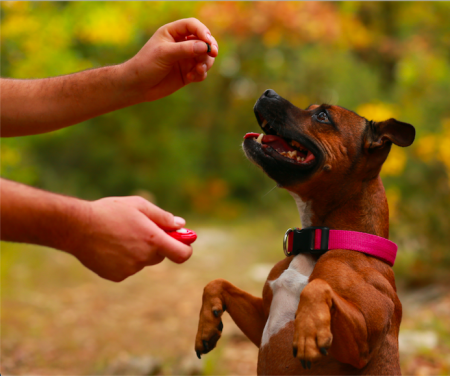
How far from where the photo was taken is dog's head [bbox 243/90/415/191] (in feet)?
8.09

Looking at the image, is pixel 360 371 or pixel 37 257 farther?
pixel 37 257

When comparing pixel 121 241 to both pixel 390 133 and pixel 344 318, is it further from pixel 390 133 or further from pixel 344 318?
pixel 390 133

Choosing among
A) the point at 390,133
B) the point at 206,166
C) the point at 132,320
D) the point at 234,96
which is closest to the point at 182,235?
the point at 390,133

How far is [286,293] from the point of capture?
7.51 feet

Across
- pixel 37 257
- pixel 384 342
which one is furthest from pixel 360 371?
pixel 37 257

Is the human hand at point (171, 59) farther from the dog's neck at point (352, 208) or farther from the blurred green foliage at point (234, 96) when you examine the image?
the blurred green foliage at point (234, 96)

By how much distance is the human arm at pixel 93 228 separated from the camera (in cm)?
163

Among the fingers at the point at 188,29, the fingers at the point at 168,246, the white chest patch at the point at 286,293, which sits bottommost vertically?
the white chest patch at the point at 286,293

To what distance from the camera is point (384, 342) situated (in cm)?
221

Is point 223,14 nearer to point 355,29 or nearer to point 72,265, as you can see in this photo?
point 355,29

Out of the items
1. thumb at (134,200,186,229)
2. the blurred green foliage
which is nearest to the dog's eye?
thumb at (134,200,186,229)

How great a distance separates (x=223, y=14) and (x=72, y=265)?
6.95 m

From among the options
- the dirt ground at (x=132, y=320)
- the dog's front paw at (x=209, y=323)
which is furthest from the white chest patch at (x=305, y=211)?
the dirt ground at (x=132, y=320)

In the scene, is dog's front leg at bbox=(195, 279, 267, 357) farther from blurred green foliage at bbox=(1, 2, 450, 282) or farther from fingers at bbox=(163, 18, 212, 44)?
blurred green foliage at bbox=(1, 2, 450, 282)
